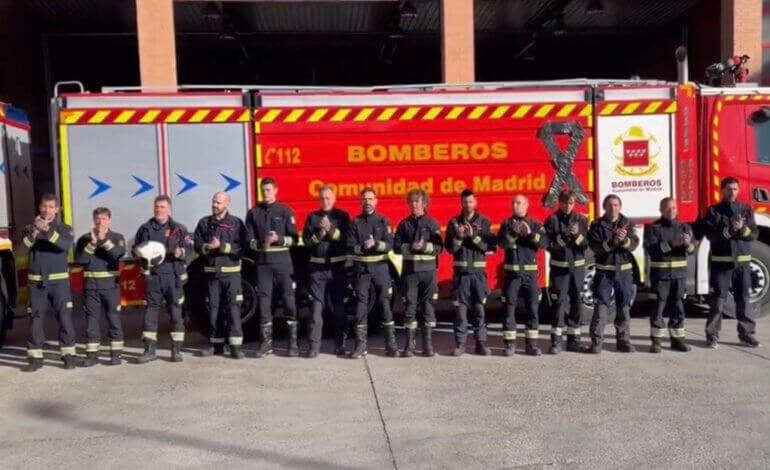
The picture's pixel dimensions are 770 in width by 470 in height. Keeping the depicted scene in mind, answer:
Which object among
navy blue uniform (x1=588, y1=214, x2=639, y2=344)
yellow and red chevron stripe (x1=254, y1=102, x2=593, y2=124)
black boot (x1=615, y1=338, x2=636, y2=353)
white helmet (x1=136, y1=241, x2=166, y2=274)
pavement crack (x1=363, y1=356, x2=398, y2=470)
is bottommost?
pavement crack (x1=363, y1=356, x2=398, y2=470)

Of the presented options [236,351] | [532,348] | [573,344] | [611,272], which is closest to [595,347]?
[573,344]

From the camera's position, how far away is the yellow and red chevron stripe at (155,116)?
7172 millimetres

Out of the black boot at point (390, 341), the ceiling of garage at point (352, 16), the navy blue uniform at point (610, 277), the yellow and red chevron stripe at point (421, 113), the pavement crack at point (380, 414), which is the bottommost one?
the pavement crack at point (380, 414)

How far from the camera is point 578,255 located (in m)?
6.89

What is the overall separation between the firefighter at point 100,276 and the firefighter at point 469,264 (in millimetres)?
3097

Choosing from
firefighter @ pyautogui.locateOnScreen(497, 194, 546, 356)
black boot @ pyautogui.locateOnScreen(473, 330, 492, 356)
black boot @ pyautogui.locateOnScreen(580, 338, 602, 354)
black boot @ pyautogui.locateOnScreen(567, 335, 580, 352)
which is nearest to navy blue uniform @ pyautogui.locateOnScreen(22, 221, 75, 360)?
black boot @ pyautogui.locateOnScreen(473, 330, 492, 356)

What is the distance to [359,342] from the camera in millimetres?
6906

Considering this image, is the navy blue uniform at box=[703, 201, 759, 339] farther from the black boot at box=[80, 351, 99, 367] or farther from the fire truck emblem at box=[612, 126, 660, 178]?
the black boot at box=[80, 351, 99, 367]

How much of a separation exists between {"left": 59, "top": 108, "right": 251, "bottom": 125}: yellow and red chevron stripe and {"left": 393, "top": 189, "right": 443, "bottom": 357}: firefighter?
2009 millimetres

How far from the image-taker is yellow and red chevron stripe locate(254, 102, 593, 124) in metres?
7.45

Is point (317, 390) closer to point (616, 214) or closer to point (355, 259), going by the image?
point (355, 259)

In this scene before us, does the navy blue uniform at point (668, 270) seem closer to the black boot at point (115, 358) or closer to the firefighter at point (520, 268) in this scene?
the firefighter at point (520, 268)

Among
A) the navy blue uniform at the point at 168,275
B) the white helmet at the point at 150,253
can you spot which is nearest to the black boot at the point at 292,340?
the navy blue uniform at the point at 168,275

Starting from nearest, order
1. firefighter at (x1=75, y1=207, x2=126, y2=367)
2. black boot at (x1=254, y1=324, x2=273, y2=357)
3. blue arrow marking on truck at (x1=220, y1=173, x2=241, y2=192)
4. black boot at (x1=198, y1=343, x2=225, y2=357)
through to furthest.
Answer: firefighter at (x1=75, y1=207, x2=126, y2=367), black boot at (x1=254, y1=324, x2=273, y2=357), black boot at (x1=198, y1=343, x2=225, y2=357), blue arrow marking on truck at (x1=220, y1=173, x2=241, y2=192)
